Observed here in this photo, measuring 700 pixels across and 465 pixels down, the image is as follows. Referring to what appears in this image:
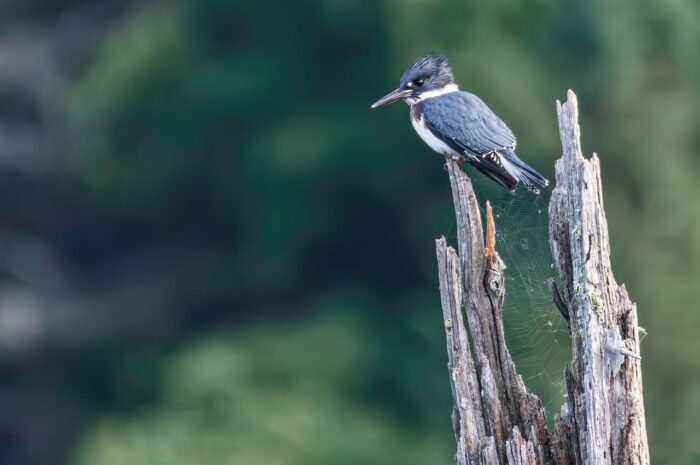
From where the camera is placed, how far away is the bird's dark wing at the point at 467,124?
679cm

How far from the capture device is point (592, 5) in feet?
55.4

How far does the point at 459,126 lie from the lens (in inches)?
274

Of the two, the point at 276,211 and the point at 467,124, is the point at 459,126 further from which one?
the point at 276,211

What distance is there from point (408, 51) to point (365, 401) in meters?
4.40

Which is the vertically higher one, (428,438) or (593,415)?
(428,438)

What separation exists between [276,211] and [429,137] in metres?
13.1

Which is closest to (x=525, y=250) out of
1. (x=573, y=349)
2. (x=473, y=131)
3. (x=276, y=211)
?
(x=473, y=131)

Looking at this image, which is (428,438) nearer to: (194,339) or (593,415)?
(194,339)

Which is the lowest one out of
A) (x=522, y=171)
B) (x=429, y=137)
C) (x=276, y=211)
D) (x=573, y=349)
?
(x=573, y=349)

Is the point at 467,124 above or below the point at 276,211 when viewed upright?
below

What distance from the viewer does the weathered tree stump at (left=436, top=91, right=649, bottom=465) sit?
4.75 meters

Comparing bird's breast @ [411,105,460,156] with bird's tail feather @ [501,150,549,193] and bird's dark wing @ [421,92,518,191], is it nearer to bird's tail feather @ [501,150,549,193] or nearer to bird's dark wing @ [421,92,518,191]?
bird's dark wing @ [421,92,518,191]

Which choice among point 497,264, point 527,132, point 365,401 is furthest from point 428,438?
point 497,264

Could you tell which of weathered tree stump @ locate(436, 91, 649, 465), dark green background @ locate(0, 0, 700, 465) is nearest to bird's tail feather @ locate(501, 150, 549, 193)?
weathered tree stump @ locate(436, 91, 649, 465)
